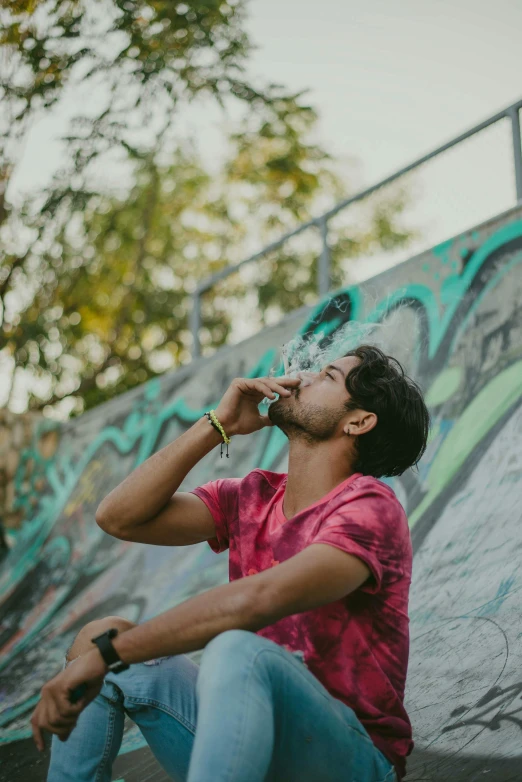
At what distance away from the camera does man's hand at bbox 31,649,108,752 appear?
77.8 inches

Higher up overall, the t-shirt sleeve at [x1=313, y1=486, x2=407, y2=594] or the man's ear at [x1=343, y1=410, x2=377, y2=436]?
the man's ear at [x1=343, y1=410, x2=377, y2=436]

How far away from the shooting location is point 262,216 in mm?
21406

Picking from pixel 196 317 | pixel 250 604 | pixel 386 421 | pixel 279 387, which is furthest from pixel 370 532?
pixel 196 317

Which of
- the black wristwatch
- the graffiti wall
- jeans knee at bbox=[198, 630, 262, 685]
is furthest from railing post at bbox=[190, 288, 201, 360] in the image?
jeans knee at bbox=[198, 630, 262, 685]

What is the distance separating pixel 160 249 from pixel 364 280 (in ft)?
52.5

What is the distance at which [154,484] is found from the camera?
2.65 m

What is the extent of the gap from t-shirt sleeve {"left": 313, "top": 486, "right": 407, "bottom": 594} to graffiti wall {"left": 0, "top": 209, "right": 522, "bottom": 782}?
0.94 metres

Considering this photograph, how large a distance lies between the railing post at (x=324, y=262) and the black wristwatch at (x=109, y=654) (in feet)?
17.3

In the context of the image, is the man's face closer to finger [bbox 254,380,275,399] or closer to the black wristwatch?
finger [bbox 254,380,275,399]

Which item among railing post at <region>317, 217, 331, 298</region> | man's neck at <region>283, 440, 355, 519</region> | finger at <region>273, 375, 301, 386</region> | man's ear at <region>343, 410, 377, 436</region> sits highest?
railing post at <region>317, 217, 331, 298</region>

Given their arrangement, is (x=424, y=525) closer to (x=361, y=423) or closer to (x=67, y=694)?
(x=361, y=423)

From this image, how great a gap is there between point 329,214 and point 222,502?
4.94 meters

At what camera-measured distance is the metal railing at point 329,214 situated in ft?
17.9

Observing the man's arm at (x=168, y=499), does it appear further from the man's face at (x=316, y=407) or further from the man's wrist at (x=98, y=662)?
the man's wrist at (x=98, y=662)
